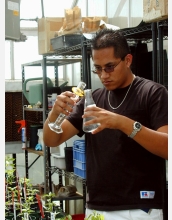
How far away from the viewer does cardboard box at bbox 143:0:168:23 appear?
2004mm

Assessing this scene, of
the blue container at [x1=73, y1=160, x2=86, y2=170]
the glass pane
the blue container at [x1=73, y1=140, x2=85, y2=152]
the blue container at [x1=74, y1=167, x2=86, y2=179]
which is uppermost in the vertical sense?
the glass pane

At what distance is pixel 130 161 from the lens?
170cm

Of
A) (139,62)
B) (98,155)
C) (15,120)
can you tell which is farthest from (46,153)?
(98,155)

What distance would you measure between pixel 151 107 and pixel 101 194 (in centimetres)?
45

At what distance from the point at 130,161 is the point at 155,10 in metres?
0.83

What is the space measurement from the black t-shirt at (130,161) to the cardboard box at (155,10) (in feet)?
1.46

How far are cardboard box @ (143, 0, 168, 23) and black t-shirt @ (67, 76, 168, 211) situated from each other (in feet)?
1.46

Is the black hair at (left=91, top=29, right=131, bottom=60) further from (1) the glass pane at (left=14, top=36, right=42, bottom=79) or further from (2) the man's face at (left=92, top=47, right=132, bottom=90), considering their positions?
(1) the glass pane at (left=14, top=36, right=42, bottom=79)

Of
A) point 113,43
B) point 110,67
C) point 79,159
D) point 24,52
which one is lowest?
point 79,159

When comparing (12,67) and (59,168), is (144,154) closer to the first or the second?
(59,168)

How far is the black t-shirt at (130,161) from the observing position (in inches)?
66.4

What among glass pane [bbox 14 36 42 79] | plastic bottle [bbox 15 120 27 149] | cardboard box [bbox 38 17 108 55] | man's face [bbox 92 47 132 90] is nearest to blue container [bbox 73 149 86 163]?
cardboard box [bbox 38 17 108 55]

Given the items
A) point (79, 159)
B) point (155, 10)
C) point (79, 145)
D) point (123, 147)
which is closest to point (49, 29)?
point (79, 145)

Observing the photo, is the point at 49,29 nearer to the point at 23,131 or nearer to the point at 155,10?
the point at 23,131
